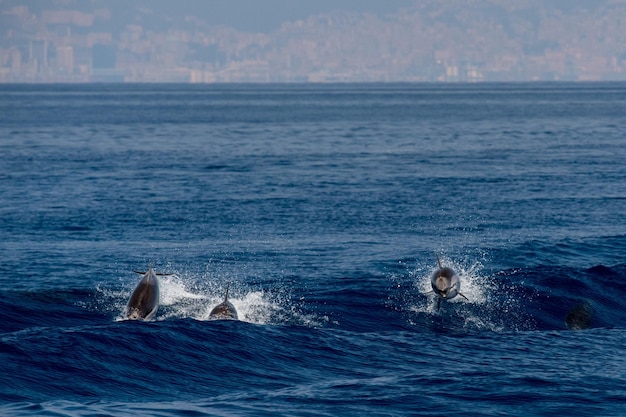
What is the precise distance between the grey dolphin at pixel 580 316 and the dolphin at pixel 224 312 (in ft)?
35.0

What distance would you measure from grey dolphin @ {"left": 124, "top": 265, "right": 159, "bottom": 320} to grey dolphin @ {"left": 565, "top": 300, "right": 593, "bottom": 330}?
13090 mm

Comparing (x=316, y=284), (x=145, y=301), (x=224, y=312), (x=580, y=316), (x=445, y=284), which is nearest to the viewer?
(x=145, y=301)

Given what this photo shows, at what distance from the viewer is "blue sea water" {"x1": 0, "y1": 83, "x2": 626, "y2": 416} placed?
2922 cm

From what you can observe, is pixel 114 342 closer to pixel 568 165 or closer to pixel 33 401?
pixel 33 401

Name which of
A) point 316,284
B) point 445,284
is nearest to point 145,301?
point 316,284

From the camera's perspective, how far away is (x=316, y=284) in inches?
1666

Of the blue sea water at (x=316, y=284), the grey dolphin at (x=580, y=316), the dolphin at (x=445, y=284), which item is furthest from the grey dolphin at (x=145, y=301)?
the grey dolphin at (x=580, y=316)

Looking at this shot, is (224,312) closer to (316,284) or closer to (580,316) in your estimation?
(316,284)

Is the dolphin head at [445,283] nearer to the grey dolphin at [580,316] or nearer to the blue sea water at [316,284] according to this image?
the blue sea water at [316,284]

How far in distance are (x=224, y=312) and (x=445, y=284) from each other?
7027mm

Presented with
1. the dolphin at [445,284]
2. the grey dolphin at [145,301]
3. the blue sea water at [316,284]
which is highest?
the dolphin at [445,284]

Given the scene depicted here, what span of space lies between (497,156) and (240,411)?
238 feet

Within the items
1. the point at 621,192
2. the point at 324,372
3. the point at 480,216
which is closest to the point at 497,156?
the point at 621,192

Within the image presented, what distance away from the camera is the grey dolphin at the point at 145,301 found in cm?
3488
